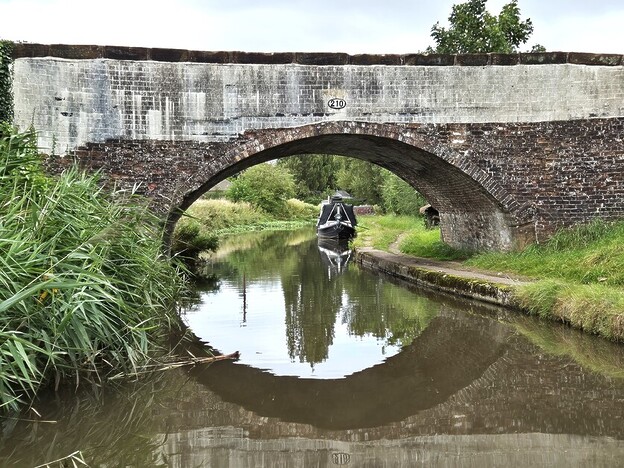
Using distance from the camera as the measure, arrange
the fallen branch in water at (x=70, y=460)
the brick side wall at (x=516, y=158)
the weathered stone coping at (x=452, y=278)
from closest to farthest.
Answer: the fallen branch in water at (x=70, y=460)
the weathered stone coping at (x=452, y=278)
the brick side wall at (x=516, y=158)

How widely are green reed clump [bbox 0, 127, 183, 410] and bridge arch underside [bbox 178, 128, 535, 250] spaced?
3.70 meters

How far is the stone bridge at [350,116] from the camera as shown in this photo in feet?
30.2

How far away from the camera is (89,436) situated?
167 inches

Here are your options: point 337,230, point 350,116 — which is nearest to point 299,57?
point 350,116

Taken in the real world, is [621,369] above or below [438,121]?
below

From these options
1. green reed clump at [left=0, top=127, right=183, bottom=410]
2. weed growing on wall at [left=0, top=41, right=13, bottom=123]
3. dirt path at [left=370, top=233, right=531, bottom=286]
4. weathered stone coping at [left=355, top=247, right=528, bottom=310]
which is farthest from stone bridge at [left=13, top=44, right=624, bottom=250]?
green reed clump at [left=0, top=127, right=183, bottom=410]

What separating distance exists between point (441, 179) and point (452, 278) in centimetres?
229

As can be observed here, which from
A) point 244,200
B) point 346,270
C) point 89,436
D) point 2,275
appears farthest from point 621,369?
point 244,200

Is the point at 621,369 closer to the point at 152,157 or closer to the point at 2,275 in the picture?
the point at 2,275

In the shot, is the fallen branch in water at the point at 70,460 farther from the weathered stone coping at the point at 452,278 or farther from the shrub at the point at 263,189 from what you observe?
the shrub at the point at 263,189

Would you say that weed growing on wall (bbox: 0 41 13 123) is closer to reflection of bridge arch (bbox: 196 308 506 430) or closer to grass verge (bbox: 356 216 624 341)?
reflection of bridge arch (bbox: 196 308 506 430)

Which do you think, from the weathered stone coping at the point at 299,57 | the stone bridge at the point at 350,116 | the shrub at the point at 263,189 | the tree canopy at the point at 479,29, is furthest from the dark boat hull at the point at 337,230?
the weathered stone coping at the point at 299,57

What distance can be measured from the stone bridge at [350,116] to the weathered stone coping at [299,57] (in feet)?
0.05

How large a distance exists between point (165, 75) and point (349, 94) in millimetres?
2819
